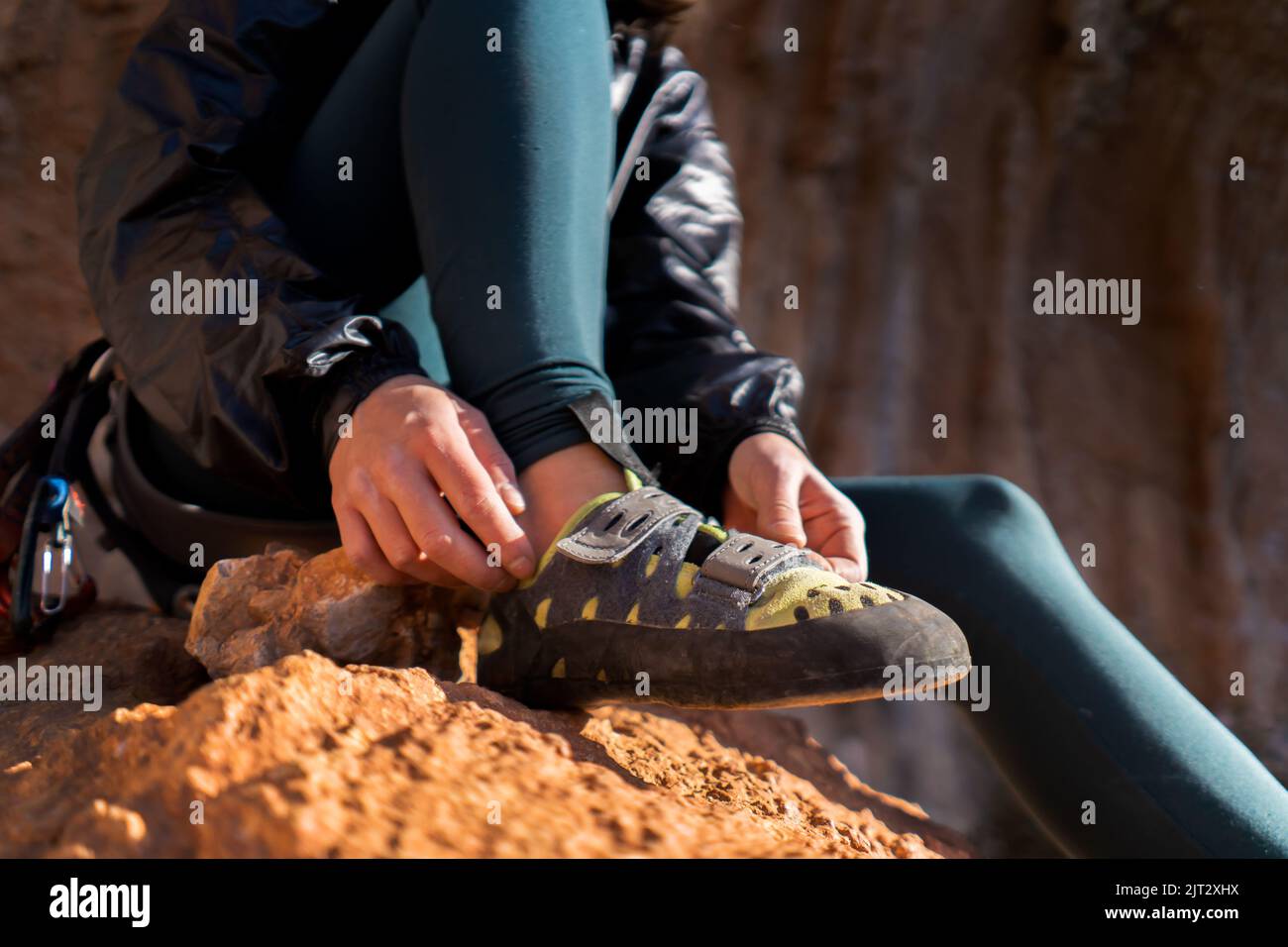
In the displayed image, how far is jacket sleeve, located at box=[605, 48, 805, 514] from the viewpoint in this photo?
87cm

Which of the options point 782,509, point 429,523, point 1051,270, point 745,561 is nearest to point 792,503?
point 782,509

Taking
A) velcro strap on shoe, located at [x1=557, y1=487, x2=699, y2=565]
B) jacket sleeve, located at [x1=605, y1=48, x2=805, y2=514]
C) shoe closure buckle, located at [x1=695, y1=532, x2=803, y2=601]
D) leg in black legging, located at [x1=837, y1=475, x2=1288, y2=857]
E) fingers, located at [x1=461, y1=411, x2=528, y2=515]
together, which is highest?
jacket sleeve, located at [x1=605, y1=48, x2=805, y2=514]

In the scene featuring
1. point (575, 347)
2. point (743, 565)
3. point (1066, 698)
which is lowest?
point (1066, 698)

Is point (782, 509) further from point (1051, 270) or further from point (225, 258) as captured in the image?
point (1051, 270)

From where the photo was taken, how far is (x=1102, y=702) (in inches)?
28.8

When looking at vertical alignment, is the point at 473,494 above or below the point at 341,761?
above

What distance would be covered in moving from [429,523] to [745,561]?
201mm

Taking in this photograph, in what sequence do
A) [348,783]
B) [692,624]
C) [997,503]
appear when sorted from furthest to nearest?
[997,503] → [692,624] → [348,783]

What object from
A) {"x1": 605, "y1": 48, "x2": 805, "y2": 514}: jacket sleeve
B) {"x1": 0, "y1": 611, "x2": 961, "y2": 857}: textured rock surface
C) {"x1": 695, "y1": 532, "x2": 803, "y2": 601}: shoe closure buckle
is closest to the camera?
{"x1": 0, "y1": 611, "x2": 961, "y2": 857}: textured rock surface

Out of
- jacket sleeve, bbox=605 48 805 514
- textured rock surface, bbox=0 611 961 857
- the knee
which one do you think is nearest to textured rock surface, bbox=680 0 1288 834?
jacket sleeve, bbox=605 48 805 514

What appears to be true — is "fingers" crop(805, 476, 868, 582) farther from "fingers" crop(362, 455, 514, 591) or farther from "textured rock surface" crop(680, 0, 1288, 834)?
"textured rock surface" crop(680, 0, 1288, 834)

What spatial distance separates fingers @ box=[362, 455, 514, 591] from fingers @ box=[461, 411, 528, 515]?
35 millimetres

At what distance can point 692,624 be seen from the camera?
59 centimetres
